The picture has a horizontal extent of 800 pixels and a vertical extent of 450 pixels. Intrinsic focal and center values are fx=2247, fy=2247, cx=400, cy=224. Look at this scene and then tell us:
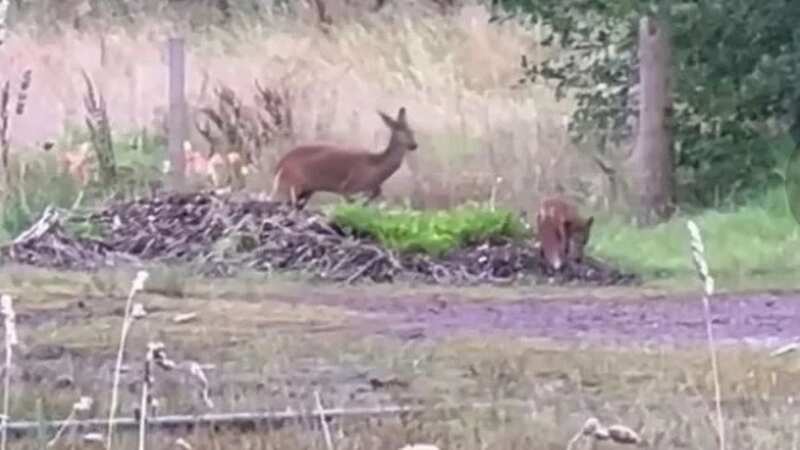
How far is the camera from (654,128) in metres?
6.96

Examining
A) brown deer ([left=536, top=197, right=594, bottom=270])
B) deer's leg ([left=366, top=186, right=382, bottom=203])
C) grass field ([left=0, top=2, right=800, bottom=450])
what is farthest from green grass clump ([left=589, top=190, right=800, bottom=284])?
deer's leg ([left=366, top=186, right=382, bottom=203])

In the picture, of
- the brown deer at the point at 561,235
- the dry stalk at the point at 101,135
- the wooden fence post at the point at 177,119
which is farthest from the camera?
the dry stalk at the point at 101,135

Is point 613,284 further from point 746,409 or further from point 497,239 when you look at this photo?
point 746,409

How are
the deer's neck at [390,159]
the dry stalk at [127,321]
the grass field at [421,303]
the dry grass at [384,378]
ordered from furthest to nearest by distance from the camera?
the deer's neck at [390,159] < the grass field at [421,303] < the dry grass at [384,378] < the dry stalk at [127,321]

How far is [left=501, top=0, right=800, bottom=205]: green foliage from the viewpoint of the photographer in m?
6.85

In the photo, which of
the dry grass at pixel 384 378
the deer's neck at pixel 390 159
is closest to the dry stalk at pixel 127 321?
the dry grass at pixel 384 378

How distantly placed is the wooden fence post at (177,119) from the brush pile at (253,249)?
0.77 metres

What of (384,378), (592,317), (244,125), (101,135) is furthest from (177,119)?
(384,378)

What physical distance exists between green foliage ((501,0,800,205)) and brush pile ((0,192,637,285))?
54.6 inches

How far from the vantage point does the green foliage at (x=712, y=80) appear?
6.85 metres

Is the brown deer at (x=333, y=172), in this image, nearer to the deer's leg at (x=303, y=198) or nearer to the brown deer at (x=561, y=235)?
the deer's leg at (x=303, y=198)

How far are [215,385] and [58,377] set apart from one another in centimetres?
27

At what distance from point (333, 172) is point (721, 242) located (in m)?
1.13

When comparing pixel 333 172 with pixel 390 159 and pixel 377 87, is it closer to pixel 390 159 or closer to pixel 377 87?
pixel 390 159
